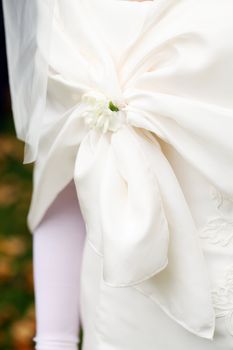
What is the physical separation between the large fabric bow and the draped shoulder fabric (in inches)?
1.7

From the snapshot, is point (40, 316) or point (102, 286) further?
point (40, 316)

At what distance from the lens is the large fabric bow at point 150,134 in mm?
997

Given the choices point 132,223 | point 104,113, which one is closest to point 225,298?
point 132,223

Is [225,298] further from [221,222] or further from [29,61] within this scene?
[29,61]

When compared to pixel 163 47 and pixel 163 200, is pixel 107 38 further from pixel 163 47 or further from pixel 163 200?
pixel 163 200

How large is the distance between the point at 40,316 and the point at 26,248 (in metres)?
1.72

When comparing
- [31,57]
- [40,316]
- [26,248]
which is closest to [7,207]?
[26,248]

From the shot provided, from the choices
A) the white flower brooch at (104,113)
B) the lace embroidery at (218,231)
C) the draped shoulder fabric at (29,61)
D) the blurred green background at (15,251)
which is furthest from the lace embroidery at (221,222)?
the blurred green background at (15,251)

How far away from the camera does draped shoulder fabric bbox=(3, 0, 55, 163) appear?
114 centimetres

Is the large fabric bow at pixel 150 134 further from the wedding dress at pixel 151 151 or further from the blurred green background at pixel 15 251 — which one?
the blurred green background at pixel 15 251

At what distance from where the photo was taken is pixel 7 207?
3.46m

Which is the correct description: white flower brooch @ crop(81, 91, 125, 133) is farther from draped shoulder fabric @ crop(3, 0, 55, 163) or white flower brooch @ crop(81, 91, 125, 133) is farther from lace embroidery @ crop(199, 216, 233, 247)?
lace embroidery @ crop(199, 216, 233, 247)

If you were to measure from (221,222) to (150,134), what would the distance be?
18 cm

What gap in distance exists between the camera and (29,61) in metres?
1.19
